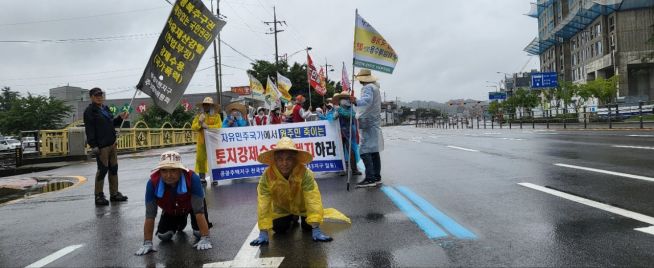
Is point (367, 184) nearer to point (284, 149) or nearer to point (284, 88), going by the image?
point (284, 149)

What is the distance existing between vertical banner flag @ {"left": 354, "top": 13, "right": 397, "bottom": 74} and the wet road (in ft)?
6.72

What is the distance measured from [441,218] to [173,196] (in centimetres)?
278

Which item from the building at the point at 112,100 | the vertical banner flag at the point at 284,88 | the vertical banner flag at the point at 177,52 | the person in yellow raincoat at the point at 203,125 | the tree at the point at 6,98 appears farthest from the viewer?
the tree at the point at 6,98

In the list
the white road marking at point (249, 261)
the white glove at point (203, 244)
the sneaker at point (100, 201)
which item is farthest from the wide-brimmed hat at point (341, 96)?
the white road marking at point (249, 261)

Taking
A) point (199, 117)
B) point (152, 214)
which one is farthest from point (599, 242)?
point (199, 117)

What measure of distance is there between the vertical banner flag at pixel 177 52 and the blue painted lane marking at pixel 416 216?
3462 mm

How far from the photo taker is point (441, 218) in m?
5.58

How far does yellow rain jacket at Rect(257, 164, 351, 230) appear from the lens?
4.93 m

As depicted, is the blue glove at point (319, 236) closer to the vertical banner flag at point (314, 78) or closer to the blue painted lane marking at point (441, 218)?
the blue painted lane marking at point (441, 218)

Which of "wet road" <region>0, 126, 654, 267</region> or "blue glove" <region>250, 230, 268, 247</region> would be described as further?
"blue glove" <region>250, 230, 268, 247</region>

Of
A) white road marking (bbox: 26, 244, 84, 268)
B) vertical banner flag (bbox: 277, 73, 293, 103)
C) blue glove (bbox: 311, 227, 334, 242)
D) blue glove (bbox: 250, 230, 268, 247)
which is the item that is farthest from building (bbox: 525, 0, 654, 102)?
white road marking (bbox: 26, 244, 84, 268)

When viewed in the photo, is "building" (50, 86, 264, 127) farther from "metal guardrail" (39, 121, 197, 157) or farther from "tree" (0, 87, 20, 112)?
"metal guardrail" (39, 121, 197, 157)

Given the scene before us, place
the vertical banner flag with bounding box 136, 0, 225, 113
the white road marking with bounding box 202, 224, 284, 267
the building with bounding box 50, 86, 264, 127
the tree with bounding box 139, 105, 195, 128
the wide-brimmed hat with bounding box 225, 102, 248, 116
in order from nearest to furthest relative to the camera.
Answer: the white road marking with bounding box 202, 224, 284, 267 → the vertical banner flag with bounding box 136, 0, 225, 113 → the wide-brimmed hat with bounding box 225, 102, 248, 116 → the tree with bounding box 139, 105, 195, 128 → the building with bounding box 50, 86, 264, 127

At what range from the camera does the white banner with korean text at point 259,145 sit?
33.2 ft
